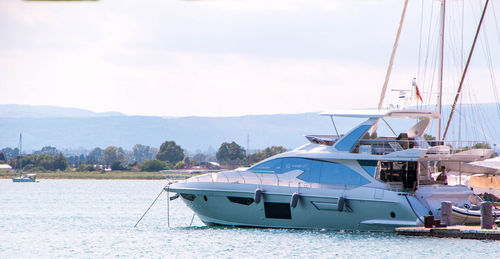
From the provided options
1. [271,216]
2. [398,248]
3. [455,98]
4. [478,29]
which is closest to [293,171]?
[271,216]

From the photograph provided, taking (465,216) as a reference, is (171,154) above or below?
above

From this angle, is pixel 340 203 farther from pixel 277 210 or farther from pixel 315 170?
pixel 277 210

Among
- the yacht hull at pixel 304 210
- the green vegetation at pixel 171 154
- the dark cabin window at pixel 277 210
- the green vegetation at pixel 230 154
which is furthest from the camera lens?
the green vegetation at pixel 171 154

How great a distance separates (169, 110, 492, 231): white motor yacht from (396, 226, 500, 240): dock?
64 centimetres

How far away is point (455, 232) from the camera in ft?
98.2

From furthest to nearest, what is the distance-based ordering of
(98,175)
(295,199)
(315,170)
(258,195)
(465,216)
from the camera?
(98,175), (315,170), (258,195), (295,199), (465,216)

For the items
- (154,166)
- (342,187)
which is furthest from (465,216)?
(154,166)

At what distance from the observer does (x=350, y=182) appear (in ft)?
107

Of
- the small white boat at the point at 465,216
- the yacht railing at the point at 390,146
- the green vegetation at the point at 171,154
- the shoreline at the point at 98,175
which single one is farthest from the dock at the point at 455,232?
the green vegetation at the point at 171,154

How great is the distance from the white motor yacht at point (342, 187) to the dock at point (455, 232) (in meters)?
0.64

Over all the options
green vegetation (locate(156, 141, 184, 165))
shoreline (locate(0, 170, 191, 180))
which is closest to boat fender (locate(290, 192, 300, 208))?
shoreline (locate(0, 170, 191, 180))

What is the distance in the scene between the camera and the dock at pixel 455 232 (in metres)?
29.6

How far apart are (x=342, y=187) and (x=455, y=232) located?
4638 mm

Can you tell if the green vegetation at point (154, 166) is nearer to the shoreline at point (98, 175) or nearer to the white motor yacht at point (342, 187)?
the shoreline at point (98, 175)
